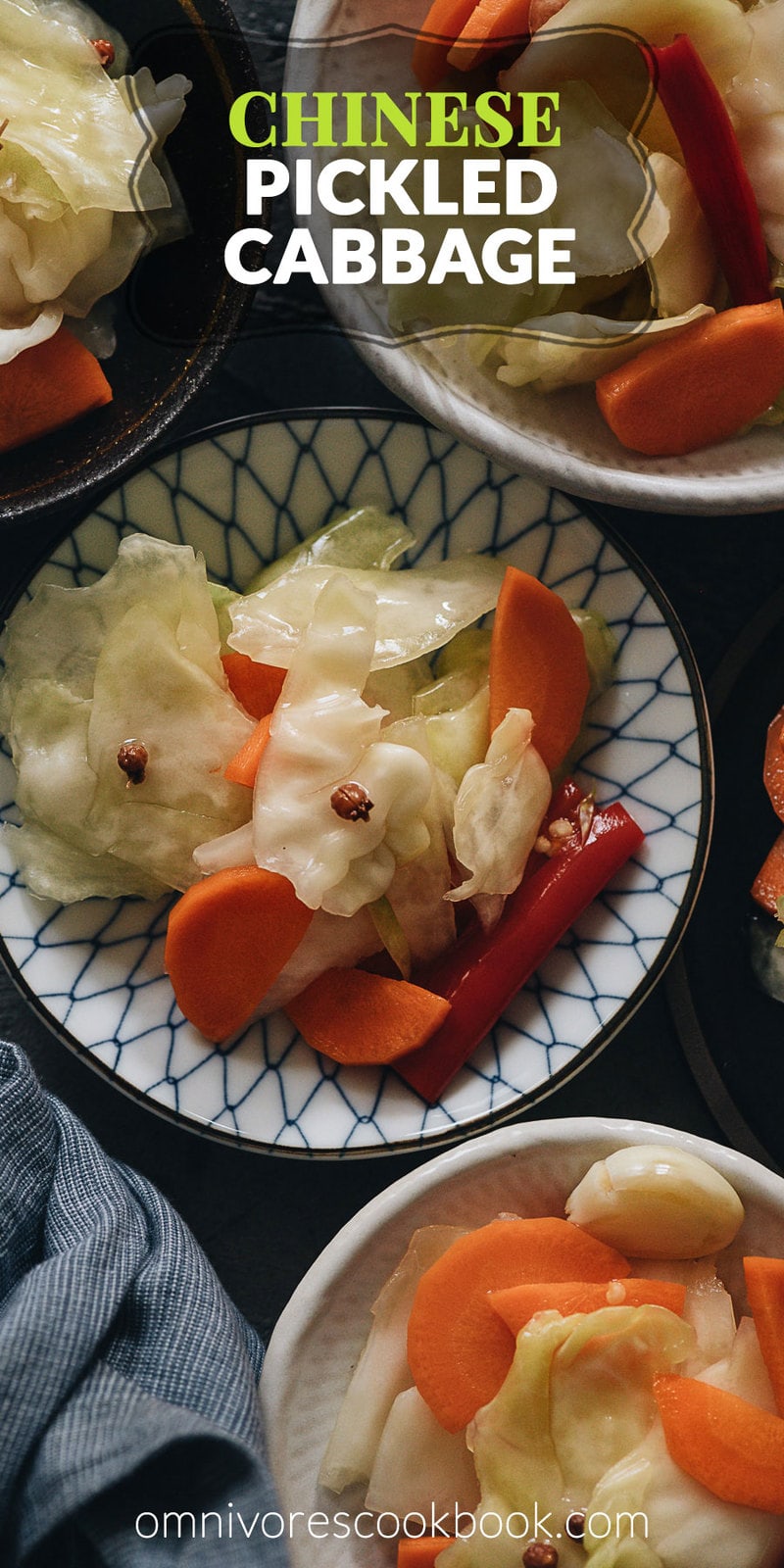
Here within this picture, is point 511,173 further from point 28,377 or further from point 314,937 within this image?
point 314,937

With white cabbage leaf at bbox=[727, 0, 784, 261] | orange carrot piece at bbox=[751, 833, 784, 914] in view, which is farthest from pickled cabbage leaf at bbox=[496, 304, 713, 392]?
orange carrot piece at bbox=[751, 833, 784, 914]

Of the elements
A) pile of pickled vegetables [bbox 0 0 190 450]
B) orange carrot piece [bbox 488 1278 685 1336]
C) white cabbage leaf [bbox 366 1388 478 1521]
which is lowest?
white cabbage leaf [bbox 366 1388 478 1521]

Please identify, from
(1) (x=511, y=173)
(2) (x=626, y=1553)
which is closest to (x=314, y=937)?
(2) (x=626, y=1553)

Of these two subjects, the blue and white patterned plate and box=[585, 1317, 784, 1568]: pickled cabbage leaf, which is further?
the blue and white patterned plate

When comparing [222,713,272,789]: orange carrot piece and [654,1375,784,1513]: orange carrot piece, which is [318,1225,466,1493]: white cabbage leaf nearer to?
[654,1375,784,1513]: orange carrot piece

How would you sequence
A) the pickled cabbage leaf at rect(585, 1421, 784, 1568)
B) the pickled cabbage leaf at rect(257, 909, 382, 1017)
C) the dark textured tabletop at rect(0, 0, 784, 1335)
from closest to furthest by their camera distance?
the pickled cabbage leaf at rect(585, 1421, 784, 1568) → the pickled cabbage leaf at rect(257, 909, 382, 1017) → the dark textured tabletop at rect(0, 0, 784, 1335)

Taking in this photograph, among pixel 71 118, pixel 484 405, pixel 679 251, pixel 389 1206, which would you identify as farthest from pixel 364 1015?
pixel 71 118

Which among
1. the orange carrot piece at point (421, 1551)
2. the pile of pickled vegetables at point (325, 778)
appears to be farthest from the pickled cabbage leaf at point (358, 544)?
the orange carrot piece at point (421, 1551)

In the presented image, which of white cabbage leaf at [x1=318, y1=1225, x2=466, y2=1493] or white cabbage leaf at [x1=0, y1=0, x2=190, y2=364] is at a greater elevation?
white cabbage leaf at [x1=0, y1=0, x2=190, y2=364]

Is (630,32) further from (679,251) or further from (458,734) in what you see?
(458,734)
